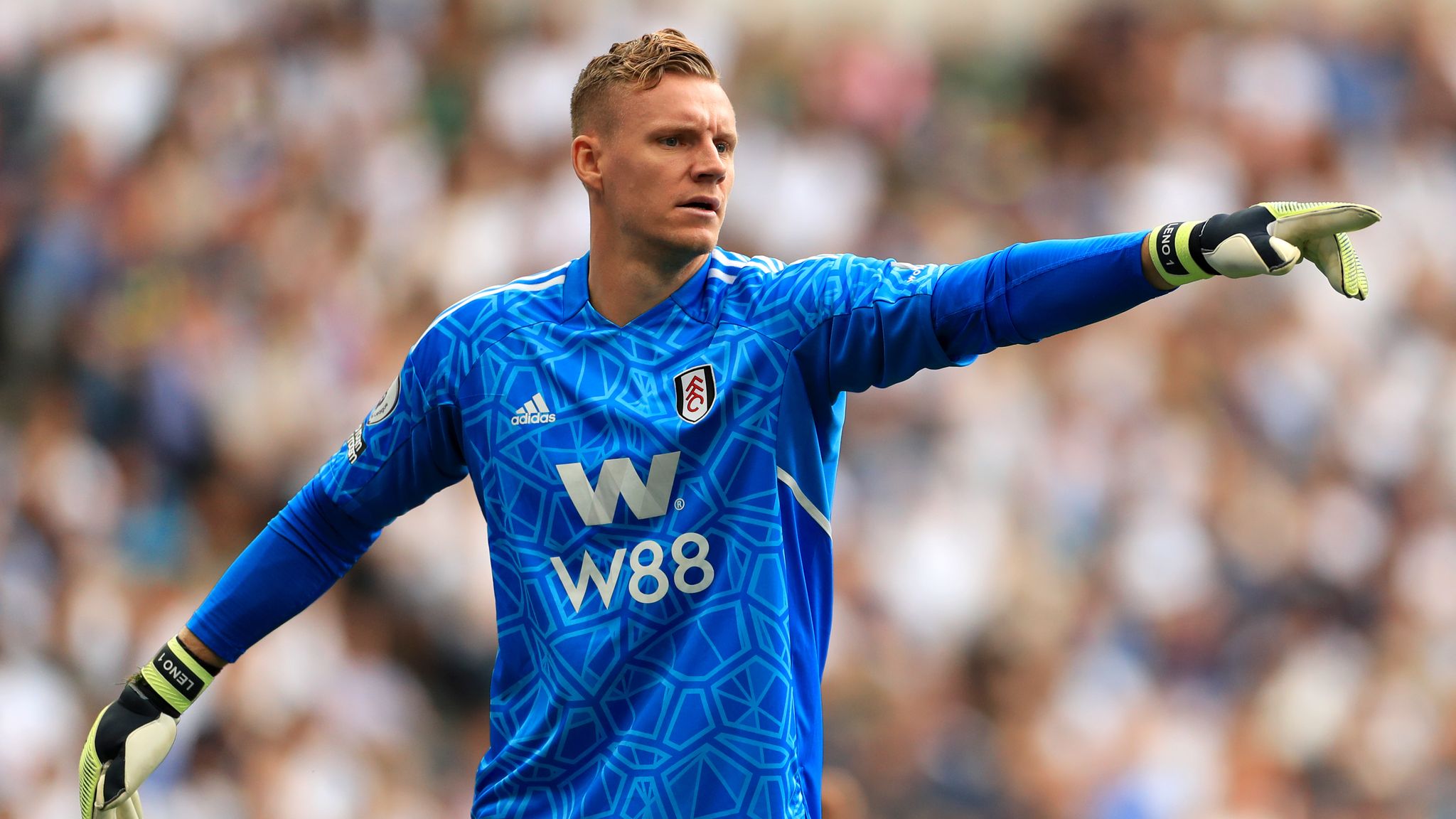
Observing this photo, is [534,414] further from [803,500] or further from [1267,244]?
[1267,244]

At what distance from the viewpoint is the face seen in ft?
12.5

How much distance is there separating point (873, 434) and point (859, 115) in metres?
2.66

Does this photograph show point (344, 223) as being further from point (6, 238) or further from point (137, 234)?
point (6, 238)

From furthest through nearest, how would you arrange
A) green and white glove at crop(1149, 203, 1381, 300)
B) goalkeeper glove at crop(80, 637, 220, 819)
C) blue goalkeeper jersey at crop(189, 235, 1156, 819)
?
goalkeeper glove at crop(80, 637, 220, 819) < blue goalkeeper jersey at crop(189, 235, 1156, 819) < green and white glove at crop(1149, 203, 1381, 300)

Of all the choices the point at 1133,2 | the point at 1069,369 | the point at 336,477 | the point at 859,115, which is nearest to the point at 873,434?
the point at 1069,369

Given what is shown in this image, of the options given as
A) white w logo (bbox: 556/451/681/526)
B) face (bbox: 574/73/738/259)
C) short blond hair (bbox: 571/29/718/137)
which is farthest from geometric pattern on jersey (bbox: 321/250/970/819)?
short blond hair (bbox: 571/29/718/137)

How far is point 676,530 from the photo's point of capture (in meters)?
3.67

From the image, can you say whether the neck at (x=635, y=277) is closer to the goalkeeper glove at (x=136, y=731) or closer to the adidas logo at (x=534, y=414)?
the adidas logo at (x=534, y=414)

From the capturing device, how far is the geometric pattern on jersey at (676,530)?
11.9ft

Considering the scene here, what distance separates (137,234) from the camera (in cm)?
920

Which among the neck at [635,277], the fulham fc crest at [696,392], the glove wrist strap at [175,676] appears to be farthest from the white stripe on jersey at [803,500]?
the glove wrist strap at [175,676]

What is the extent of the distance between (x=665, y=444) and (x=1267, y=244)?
1309mm

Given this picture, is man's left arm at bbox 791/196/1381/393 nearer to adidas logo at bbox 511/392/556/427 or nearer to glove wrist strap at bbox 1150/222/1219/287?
glove wrist strap at bbox 1150/222/1219/287

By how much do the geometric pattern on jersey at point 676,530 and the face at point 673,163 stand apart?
0.43 ft
